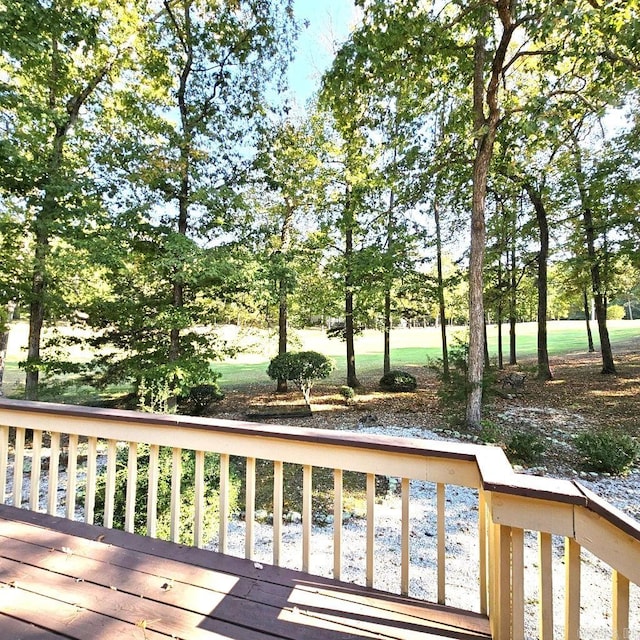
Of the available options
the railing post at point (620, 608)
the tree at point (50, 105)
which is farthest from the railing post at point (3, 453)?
the tree at point (50, 105)

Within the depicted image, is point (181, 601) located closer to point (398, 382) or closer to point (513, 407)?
point (513, 407)

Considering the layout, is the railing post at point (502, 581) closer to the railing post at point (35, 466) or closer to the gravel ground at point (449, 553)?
the gravel ground at point (449, 553)

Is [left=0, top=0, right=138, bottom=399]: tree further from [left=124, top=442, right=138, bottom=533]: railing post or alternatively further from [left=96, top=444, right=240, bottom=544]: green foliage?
[left=124, top=442, right=138, bottom=533]: railing post

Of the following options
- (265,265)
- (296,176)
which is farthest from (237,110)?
A: (265,265)

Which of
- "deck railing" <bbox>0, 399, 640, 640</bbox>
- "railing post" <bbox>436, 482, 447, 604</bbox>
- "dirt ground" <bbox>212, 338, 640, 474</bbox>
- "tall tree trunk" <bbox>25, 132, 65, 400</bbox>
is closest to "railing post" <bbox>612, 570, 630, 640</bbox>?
"deck railing" <bbox>0, 399, 640, 640</bbox>

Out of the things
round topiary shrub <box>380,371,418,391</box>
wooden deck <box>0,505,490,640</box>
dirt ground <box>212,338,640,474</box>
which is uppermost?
wooden deck <box>0,505,490,640</box>

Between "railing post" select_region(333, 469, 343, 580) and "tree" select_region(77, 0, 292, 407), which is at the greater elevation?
"tree" select_region(77, 0, 292, 407)

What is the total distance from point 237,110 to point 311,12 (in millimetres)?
2489

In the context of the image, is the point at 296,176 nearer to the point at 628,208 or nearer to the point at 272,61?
the point at 272,61

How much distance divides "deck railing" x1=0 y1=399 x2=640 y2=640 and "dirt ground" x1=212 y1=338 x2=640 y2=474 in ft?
13.9

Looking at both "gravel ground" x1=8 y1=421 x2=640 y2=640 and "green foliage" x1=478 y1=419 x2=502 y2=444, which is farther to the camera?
"green foliage" x1=478 y1=419 x2=502 y2=444

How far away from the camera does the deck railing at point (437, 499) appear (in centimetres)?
102

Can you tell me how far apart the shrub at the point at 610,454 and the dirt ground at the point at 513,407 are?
27 cm

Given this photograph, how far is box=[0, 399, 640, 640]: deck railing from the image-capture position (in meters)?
1.02
